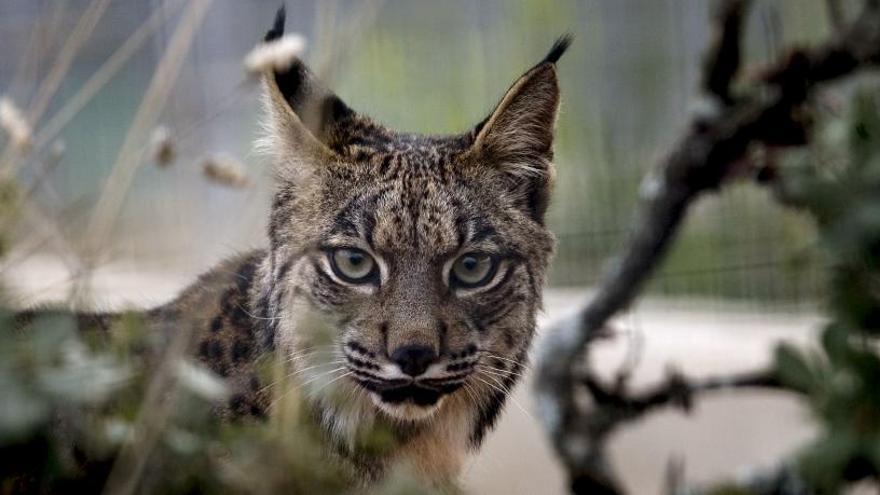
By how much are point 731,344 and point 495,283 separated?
10.6 ft

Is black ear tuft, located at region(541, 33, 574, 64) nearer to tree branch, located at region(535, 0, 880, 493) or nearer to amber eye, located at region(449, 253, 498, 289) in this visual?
tree branch, located at region(535, 0, 880, 493)

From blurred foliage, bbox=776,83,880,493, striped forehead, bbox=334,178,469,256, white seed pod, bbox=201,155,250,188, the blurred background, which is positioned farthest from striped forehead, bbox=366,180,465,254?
the blurred background

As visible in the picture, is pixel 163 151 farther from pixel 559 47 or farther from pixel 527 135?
pixel 527 135

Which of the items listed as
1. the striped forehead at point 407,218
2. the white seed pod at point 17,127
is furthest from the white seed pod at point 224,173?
the striped forehead at point 407,218

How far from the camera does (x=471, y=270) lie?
3447 millimetres

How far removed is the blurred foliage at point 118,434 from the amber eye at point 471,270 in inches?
54.7

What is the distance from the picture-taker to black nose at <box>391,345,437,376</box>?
313 cm

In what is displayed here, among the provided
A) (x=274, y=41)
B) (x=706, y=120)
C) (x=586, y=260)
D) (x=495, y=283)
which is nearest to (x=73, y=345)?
(x=274, y=41)

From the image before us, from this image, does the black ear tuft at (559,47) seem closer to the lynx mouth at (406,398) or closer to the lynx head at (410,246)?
the lynx head at (410,246)

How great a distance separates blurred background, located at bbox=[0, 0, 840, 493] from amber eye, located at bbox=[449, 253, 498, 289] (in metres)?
2.19

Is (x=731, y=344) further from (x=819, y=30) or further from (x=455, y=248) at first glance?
(x=455, y=248)

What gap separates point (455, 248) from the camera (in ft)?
11.1

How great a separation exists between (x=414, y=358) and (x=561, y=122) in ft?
14.4

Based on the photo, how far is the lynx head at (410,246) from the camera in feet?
10.5
